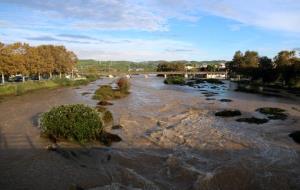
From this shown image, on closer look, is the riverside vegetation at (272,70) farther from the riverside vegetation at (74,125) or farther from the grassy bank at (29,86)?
the riverside vegetation at (74,125)

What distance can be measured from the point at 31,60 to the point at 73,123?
78.9 metres

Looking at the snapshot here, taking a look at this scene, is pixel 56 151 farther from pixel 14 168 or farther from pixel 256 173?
pixel 256 173

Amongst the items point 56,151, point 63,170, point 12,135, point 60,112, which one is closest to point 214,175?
point 63,170

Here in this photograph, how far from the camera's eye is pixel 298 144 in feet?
99.5

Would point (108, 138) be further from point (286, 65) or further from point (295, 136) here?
point (286, 65)

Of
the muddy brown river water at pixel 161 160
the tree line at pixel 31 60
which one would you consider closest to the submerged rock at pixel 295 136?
the muddy brown river water at pixel 161 160

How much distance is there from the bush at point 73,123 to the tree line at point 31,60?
64.1m

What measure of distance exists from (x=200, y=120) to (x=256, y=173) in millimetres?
20650

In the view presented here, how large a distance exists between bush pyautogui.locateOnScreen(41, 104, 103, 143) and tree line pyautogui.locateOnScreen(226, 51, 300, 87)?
74.7 metres

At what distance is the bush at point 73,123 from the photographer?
92.5 ft

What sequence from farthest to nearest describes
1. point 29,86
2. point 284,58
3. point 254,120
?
1. point 284,58
2. point 29,86
3. point 254,120

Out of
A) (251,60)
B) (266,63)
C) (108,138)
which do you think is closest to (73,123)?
(108,138)

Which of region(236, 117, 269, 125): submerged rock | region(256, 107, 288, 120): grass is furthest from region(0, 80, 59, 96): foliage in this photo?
region(236, 117, 269, 125): submerged rock

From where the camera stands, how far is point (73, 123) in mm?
28219
